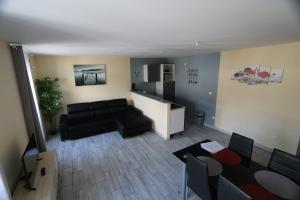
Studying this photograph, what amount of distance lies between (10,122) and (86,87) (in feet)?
10.9

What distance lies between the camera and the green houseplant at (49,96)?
178 inches

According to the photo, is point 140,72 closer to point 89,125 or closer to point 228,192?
point 89,125

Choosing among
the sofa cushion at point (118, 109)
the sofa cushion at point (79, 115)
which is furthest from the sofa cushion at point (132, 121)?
the sofa cushion at point (79, 115)

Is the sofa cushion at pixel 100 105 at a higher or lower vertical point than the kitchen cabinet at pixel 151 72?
lower

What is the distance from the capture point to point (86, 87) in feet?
17.9

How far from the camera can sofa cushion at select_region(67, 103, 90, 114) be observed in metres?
5.03

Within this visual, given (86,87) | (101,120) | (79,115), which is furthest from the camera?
(86,87)

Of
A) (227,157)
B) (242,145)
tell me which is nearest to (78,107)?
(227,157)

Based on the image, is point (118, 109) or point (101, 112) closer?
point (101, 112)

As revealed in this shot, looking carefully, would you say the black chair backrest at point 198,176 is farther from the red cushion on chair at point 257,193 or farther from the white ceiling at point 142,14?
the white ceiling at point 142,14

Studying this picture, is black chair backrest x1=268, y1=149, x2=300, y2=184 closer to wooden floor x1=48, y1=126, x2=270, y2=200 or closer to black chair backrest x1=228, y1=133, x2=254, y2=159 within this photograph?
black chair backrest x1=228, y1=133, x2=254, y2=159

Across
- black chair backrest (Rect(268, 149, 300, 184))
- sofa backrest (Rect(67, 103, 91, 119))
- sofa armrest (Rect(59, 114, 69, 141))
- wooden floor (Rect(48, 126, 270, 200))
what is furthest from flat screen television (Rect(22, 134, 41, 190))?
black chair backrest (Rect(268, 149, 300, 184))

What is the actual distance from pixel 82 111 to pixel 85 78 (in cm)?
113

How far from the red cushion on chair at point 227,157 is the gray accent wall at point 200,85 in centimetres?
281
